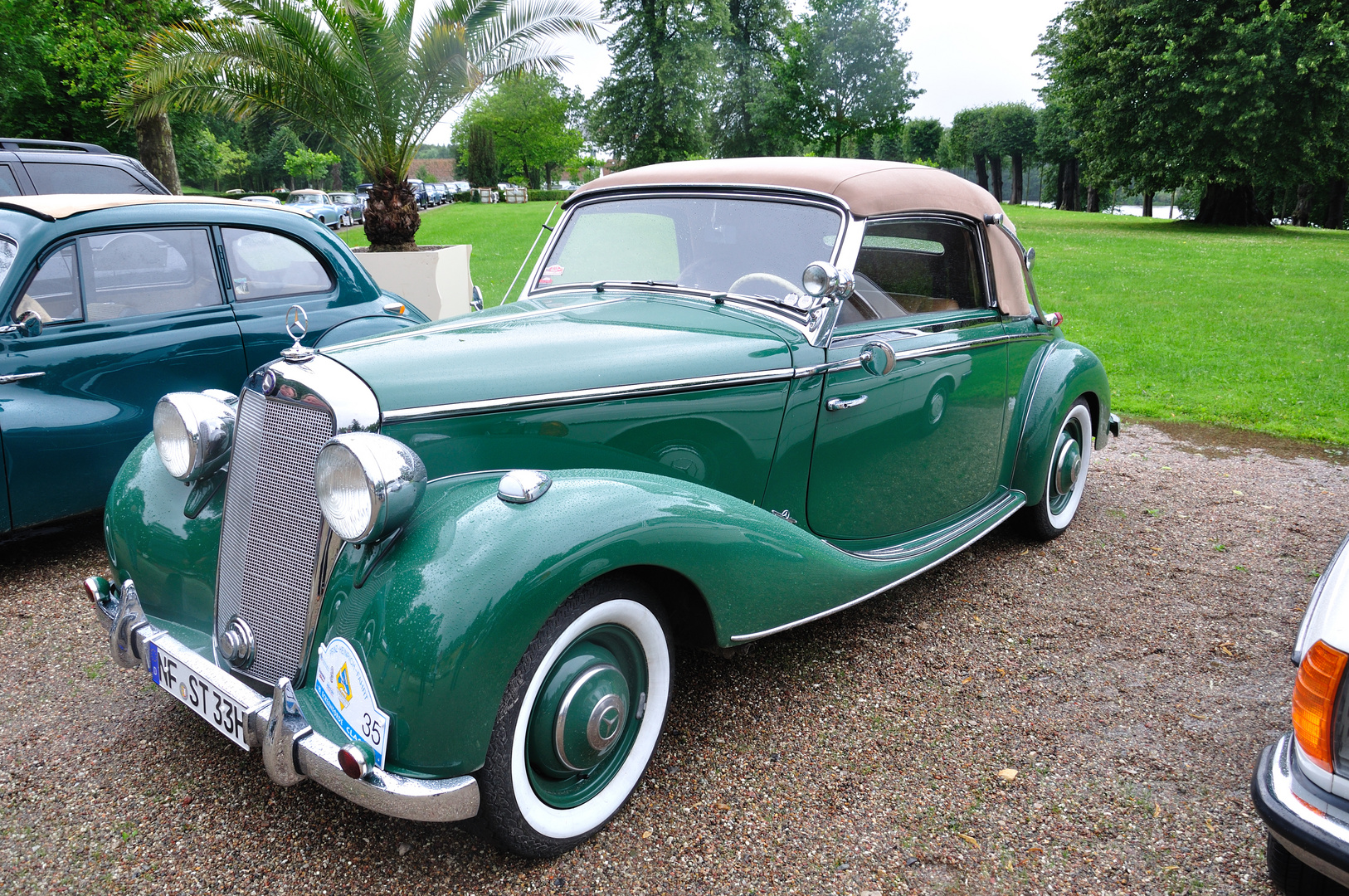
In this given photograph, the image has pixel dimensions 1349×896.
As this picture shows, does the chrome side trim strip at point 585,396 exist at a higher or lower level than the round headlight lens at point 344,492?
higher

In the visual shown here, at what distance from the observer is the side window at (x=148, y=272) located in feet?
13.6

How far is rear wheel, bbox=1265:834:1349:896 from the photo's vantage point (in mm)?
1948

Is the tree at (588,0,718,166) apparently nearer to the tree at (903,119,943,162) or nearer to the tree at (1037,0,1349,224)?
the tree at (1037,0,1349,224)

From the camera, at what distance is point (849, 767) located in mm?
2633

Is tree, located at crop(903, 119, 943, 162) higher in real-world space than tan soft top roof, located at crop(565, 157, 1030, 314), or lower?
higher

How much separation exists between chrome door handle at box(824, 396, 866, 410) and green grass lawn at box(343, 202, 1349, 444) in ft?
5.39

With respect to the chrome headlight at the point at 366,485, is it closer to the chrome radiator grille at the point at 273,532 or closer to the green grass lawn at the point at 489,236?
the chrome radiator grille at the point at 273,532

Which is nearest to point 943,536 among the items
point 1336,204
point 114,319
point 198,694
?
point 198,694

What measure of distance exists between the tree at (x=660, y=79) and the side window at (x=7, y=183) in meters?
27.6

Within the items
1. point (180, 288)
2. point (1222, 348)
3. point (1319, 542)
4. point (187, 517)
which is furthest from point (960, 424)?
point (1222, 348)

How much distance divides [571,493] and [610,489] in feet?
0.38

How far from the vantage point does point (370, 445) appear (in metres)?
1.99

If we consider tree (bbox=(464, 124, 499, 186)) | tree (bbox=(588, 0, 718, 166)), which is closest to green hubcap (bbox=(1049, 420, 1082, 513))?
tree (bbox=(588, 0, 718, 166))

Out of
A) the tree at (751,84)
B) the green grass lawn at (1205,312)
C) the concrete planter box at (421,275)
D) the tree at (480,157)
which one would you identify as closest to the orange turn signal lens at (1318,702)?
the green grass lawn at (1205,312)
